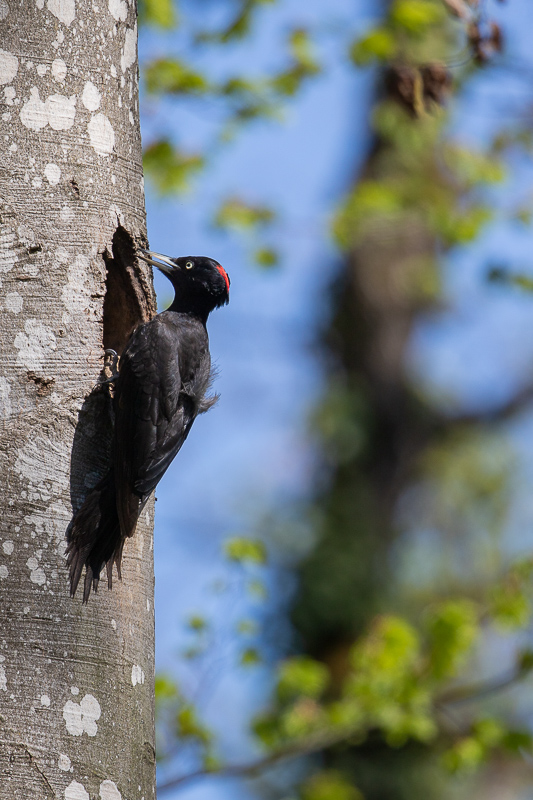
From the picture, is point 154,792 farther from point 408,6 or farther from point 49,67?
point 408,6

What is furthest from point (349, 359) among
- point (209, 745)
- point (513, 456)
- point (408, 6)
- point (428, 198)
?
point (209, 745)

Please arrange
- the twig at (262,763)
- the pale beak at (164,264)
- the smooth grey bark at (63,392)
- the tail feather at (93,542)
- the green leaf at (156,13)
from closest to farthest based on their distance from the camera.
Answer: the smooth grey bark at (63,392) → the tail feather at (93,542) → the pale beak at (164,264) → the twig at (262,763) → the green leaf at (156,13)

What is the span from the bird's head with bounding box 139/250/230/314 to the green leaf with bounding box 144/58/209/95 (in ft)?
6.96

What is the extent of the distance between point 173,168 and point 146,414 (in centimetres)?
392

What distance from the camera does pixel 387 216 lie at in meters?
7.53

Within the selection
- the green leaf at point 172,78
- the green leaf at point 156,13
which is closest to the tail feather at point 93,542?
the green leaf at point 172,78

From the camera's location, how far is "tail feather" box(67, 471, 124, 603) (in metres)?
2.47

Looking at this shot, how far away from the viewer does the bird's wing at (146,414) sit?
296cm

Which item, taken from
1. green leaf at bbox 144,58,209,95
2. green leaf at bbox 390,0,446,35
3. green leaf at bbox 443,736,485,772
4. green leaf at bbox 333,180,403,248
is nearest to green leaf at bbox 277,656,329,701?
green leaf at bbox 443,736,485,772

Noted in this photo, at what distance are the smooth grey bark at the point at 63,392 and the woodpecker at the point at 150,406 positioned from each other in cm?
6

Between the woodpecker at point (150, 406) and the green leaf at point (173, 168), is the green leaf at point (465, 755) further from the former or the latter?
the green leaf at point (173, 168)

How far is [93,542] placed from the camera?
8.18 feet

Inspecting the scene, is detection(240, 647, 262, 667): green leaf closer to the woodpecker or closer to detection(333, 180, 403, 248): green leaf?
the woodpecker

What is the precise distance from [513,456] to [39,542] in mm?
10411
